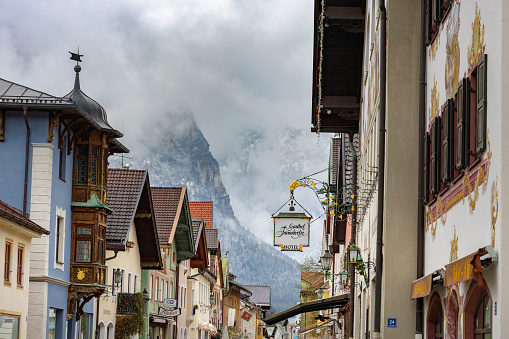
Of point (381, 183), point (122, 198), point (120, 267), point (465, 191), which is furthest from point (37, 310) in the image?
point (465, 191)

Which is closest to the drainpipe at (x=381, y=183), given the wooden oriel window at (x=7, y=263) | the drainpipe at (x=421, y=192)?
the drainpipe at (x=421, y=192)

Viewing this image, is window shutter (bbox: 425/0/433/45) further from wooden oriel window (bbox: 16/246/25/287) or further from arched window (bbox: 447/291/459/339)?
wooden oriel window (bbox: 16/246/25/287)

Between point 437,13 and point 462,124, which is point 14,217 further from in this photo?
point 462,124

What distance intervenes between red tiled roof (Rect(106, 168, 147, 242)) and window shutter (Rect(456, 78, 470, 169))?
98.0ft

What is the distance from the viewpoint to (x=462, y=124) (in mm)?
10312

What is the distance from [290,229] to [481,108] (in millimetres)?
16606

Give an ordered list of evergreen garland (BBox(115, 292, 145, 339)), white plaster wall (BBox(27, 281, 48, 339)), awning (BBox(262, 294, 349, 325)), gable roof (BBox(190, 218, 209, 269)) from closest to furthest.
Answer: white plaster wall (BBox(27, 281, 48, 339)), awning (BBox(262, 294, 349, 325)), evergreen garland (BBox(115, 292, 145, 339)), gable roof (BBox(190, 218, 209, 269))

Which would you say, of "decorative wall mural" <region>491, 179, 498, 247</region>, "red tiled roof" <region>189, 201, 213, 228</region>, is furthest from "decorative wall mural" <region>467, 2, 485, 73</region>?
"red tiled roof" <region>189, 201, 213, 228</region>

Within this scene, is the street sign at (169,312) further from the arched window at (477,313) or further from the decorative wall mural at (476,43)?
the decorative wall mural at (476,43)

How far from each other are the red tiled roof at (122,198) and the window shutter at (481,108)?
3097 centimetres

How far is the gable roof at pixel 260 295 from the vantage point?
507 feet

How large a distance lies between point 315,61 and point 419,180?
11.9m

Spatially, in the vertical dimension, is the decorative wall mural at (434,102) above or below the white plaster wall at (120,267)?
above

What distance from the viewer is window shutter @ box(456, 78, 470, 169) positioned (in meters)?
10.1
